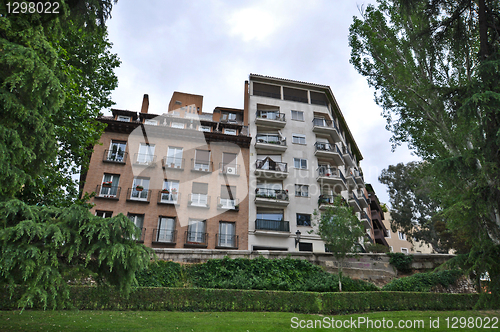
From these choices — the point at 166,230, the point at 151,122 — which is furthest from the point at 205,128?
the point at 166,230

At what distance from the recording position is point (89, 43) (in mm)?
16984

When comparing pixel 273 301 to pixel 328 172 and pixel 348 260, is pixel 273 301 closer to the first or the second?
pixel 348 260

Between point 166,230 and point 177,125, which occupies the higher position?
point 177,125

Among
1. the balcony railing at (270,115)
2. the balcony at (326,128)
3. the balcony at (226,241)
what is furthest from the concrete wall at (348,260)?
the balcony railing at (270,115)

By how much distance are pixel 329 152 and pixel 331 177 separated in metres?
2.77

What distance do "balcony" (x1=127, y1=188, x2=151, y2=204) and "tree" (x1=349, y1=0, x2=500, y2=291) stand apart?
18.8 meters

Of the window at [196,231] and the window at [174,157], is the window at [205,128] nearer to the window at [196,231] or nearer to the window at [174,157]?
the window at [174,157]

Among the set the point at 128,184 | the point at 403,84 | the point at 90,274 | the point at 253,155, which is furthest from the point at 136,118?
the point at 90,274

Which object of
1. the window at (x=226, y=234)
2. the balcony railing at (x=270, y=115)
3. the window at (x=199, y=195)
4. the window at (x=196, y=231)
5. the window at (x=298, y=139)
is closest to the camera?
the window at (x=196, y=231)

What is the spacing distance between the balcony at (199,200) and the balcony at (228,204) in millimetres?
966

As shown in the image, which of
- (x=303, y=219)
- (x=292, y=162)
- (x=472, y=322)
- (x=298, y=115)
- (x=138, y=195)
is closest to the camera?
(x=472, y=322)

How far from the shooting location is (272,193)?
30.7 meters

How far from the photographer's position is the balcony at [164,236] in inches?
1024

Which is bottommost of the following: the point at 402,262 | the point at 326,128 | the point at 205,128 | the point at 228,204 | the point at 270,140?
the point at 402,262
